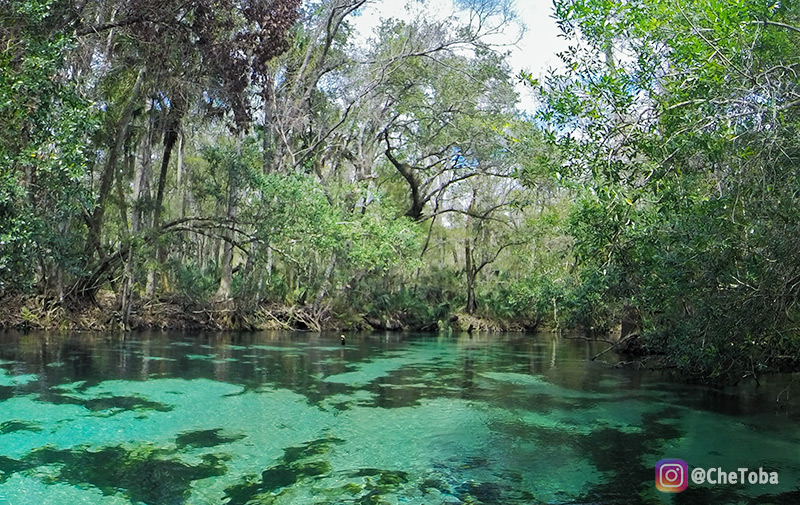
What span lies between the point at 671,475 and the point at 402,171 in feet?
58.8

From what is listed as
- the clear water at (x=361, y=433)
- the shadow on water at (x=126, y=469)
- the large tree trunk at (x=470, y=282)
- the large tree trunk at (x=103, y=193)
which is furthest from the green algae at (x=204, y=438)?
the large tree trunk at (x=470, y=282)

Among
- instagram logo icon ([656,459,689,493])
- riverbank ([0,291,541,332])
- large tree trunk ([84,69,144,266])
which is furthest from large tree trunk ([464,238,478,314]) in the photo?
instagram logo icon ([656,459,689,493])

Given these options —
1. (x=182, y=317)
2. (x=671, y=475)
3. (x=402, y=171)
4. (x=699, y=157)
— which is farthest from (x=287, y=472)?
(x=402, y=171)

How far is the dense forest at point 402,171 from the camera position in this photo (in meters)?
5.34

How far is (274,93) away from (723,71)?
1545cm

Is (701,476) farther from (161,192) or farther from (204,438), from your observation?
(161,192)

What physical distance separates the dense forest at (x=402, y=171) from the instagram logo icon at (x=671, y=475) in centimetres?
158

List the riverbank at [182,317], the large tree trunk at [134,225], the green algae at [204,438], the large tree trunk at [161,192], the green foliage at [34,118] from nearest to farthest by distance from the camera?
the green algae at [204,438], the green foliage at [34,118], the riverbank at [182,317], the large tree trunk at [134,225], the large tree trunk at [161,192]

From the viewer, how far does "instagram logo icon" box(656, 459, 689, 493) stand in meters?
4.53

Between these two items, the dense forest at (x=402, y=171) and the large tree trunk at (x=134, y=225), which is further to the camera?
the large tree trunk at (x=134, y=225)

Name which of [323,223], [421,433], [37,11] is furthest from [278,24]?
[421,433]

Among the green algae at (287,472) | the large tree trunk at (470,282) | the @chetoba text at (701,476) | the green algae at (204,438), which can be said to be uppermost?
the large tree trunk at (470,282)

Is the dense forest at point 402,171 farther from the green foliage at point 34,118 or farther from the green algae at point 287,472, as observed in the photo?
the green algae at point 287,472

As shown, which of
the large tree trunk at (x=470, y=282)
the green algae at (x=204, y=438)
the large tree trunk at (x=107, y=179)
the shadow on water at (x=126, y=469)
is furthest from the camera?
the large tree trunk at (x=470, y=282)
